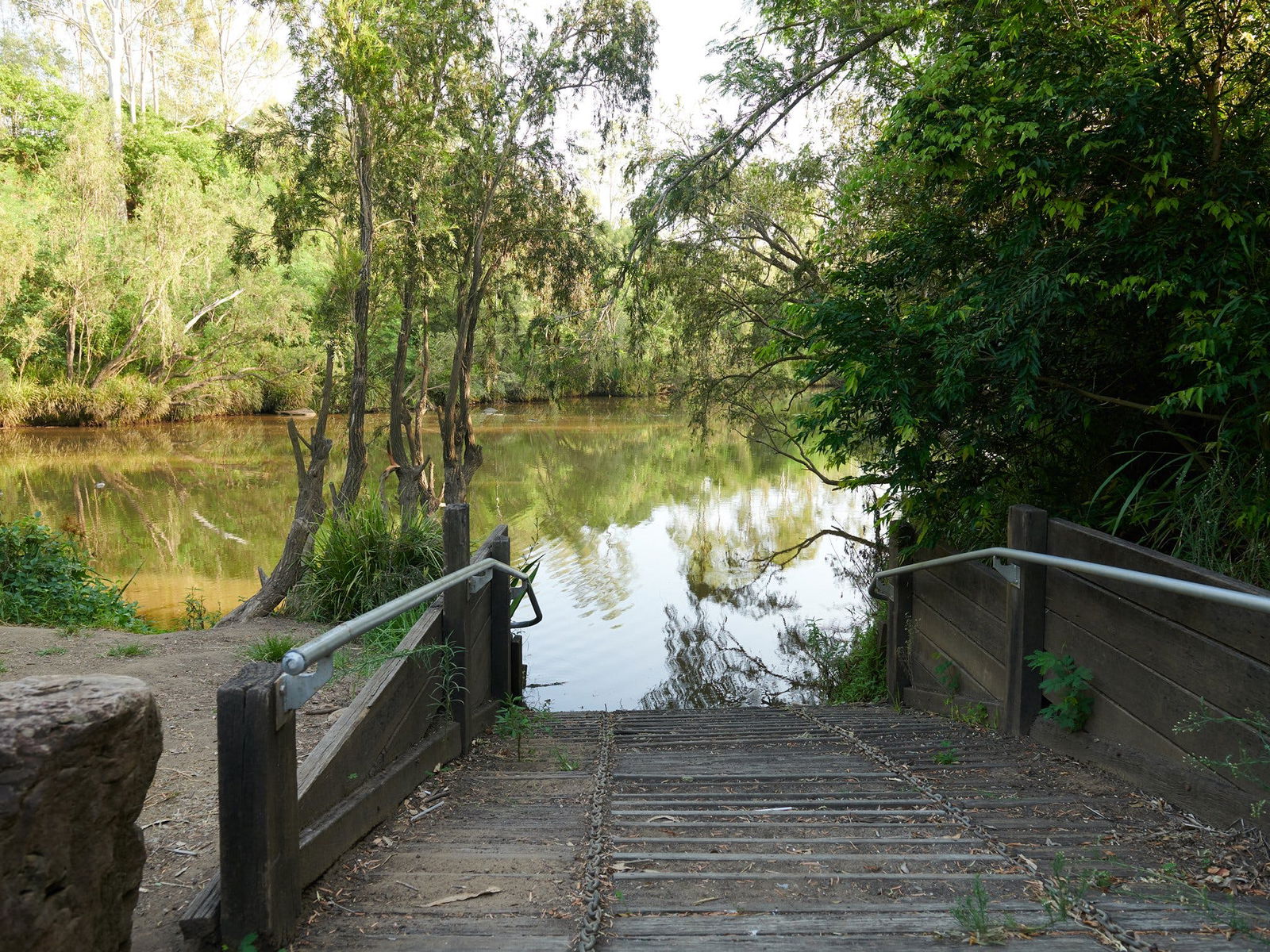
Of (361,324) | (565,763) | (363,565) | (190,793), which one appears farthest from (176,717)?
(361,324)

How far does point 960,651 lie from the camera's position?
520 cm

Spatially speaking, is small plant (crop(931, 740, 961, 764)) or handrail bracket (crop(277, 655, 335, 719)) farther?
small plant (crop(931, 740, 961, 764))

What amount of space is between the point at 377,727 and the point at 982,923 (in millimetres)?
1885

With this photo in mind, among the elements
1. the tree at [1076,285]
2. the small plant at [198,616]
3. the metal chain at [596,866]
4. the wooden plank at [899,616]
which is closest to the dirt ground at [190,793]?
the metal chain at [596,866]

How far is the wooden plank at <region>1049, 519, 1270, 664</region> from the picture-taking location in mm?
2658

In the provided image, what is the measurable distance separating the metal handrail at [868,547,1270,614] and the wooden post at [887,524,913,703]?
93 cm

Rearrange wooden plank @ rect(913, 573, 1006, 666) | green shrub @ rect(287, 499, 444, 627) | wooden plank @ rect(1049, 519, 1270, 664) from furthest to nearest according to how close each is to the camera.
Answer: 1. green shrub @ rect(287, 499, 444, 627)
2. wooden plank @ rect(913, 573, 1006, 666)
3. wooden plank @ rect(1049, 519, 1270, 664)

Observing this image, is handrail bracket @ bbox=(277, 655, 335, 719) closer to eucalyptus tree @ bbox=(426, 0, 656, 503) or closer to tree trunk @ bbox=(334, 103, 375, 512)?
tree trunk @ bbox=(334, 103, 375, 512)

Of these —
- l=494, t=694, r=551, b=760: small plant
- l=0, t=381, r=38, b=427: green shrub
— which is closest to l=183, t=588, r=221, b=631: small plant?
l=494, t=694, r=551, b=760: small plant

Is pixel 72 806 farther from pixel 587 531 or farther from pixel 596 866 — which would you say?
pixel 587 531

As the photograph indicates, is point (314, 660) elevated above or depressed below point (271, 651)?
above

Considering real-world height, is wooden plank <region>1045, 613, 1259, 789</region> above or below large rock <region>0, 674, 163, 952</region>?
below

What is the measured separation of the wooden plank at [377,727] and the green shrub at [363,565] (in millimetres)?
4233

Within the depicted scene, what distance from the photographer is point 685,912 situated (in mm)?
2311
